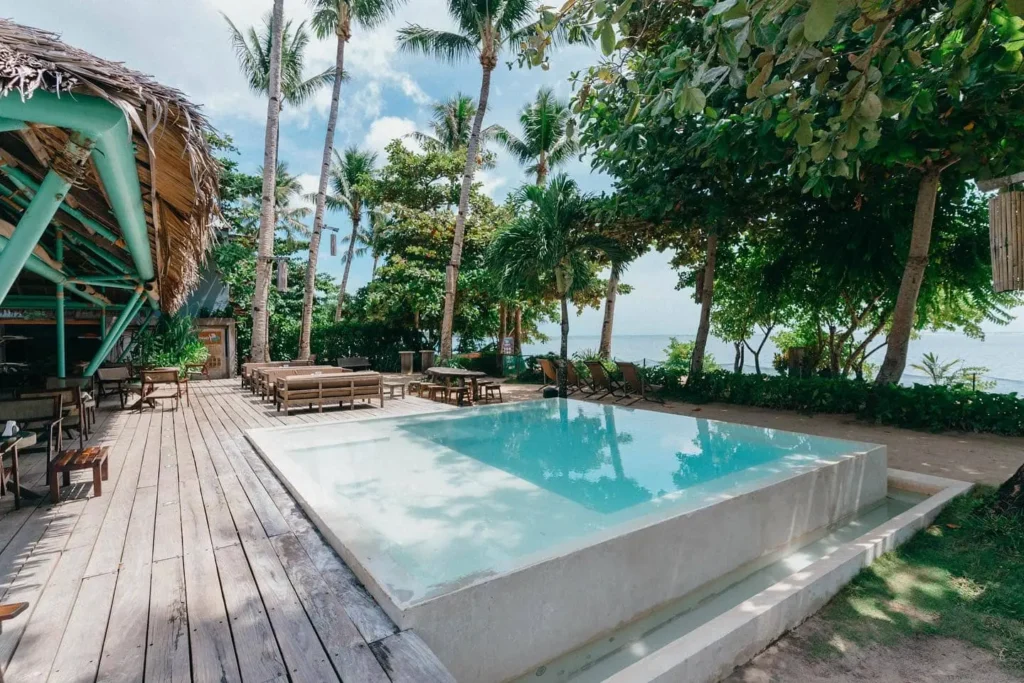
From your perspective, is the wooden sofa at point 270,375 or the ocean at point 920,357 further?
the ocean at point 920,357

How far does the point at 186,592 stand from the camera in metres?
2.57

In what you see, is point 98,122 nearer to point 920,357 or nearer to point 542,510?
point 542,510

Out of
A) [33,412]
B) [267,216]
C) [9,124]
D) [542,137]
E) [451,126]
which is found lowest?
[33,412]

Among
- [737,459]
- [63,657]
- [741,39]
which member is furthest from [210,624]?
[737,459]

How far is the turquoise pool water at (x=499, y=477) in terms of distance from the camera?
340cm

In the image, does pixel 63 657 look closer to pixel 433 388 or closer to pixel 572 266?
pixel 433 388

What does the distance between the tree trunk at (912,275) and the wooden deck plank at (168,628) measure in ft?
33.9

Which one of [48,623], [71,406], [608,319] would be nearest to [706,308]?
[608,319]

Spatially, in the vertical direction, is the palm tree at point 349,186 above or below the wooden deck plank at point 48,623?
above

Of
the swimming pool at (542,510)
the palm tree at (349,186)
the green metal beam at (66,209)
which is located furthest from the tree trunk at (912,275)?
the palm tree at (349,186)

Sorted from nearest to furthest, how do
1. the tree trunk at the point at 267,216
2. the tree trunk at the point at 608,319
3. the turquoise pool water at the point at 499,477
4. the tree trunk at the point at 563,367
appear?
1. the turquoise pool water at the point at 499,477
2. the tree trunk at the point at 563,367
3. the tree trunk at the point at 267,216
4. the tree trunk at the point at 608,319

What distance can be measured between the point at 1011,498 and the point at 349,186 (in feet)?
90.4

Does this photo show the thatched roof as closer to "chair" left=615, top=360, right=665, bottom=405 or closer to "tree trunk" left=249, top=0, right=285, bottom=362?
"tree trunk" left=249, top=0, right=285, bottom=362

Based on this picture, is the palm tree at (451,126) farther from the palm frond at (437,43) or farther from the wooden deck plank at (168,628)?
the wooden deck plank at (168,628)
